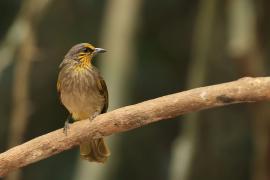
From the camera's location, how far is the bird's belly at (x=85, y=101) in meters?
3.20

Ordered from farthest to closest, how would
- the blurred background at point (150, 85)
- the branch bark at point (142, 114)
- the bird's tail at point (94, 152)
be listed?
the blurred background at point (150, 85)
the bird's tail at point (94, 152)
the branch bark at point (142, 114)

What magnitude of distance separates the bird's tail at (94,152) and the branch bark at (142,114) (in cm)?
35

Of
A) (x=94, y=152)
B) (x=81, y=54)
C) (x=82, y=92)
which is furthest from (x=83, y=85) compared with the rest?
(x=94, y=152)

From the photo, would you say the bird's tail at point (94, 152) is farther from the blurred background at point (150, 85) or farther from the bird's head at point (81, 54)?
the blurred background at point (150, 85)

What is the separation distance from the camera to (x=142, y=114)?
2348 millimetres

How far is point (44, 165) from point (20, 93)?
2.38m

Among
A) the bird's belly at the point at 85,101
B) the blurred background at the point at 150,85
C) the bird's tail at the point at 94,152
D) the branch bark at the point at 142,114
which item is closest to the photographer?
the branch bark at the point at 142,114

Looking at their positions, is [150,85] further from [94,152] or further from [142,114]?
[142,114]

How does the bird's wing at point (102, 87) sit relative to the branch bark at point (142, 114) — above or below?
above

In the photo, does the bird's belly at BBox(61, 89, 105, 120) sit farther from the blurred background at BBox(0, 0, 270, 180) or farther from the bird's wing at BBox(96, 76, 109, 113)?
the blurred background at BBox(0, 0, 270, 180)

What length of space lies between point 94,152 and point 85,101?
27cm

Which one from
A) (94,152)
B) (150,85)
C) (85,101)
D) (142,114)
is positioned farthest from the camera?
(150,85)

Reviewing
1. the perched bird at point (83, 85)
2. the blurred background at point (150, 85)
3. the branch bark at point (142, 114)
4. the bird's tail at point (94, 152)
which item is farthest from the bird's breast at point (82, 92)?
the blurred background at point (150, 85)

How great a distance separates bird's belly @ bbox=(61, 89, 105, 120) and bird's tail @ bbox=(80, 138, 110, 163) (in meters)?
0.19
